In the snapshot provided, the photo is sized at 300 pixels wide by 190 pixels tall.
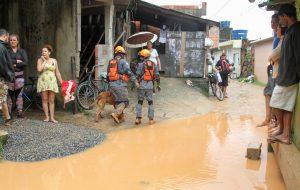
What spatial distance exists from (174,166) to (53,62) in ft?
13.1

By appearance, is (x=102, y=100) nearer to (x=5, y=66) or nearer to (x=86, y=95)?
(x=86, y=95)

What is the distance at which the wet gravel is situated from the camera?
22.0ft

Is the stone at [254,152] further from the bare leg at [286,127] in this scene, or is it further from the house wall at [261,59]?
the house wall at [261,59]

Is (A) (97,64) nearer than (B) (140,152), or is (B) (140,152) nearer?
(B) (140,152)

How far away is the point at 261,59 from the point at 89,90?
1671 cm

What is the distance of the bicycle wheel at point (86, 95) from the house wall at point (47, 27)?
464 mm

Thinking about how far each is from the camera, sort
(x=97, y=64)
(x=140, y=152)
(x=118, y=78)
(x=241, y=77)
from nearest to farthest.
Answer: (x=140, y=152), (x=118, y=78), (x=97, y=64), (x=241, y=77)

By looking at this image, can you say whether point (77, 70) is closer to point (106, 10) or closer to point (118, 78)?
point (118, 78)

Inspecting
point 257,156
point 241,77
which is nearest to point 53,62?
point 257,156

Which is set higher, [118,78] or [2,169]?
A: [118,78]

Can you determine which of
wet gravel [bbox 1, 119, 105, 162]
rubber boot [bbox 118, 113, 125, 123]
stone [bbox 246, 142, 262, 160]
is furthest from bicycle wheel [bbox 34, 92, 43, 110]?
stone [bbox 246, 142, 262, 160]

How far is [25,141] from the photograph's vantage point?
7.07 metres

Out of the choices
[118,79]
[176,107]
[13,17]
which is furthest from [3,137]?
[176,107]

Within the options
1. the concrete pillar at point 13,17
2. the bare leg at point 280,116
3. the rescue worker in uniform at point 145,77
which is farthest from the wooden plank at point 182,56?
the bare leg at point 280,116
